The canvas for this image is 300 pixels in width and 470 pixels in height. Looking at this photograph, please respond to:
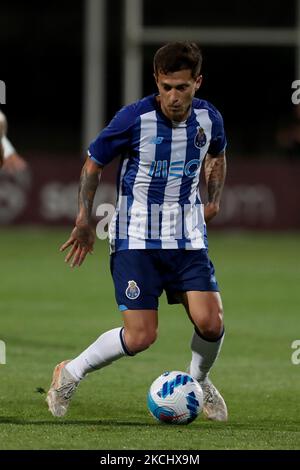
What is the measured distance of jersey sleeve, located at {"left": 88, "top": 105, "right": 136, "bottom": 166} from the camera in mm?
7090

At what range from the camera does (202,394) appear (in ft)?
23.3

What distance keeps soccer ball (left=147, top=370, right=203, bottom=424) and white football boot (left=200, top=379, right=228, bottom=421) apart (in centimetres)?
34

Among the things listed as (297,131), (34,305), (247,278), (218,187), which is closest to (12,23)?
(297,131)

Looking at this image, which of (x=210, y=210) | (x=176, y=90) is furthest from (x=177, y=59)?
(x=210, y=210)

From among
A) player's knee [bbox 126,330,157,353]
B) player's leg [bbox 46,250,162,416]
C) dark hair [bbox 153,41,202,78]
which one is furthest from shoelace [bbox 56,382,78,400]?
dark hair [bbox 153,41,202,78]

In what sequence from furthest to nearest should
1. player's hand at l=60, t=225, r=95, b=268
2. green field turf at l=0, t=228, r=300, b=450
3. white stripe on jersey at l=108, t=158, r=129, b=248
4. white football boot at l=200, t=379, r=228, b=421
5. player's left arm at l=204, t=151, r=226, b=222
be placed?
player's left arm at l=204, t=151, r=226, b=222 < white football boot at l=200, t=379, r=228, b=421 < white stripe on jersey at l=108, t=158, r=129, b=248 < player's hand at l=60, t=225, r=95, b=268 < green field turf at l=0, t=228, r=300, b=450

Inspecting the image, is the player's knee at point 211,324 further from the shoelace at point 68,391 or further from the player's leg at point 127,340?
the shoelace at point 68,391

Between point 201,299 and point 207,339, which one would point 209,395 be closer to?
point 207,339

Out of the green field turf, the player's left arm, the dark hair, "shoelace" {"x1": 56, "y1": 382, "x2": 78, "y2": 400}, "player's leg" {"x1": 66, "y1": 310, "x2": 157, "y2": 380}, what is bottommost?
the green field turf

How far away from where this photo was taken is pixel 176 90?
701cm

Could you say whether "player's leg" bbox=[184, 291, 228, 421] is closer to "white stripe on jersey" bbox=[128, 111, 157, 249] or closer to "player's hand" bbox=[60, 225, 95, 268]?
"white stripe on jersey" bbox=[128, 111, 157, 249]

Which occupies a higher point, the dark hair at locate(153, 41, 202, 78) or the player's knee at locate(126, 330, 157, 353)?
the dark hair at locate(153, 41, 202, 78)
